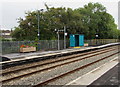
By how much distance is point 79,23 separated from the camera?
1287 inches

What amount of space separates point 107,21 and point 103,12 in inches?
141

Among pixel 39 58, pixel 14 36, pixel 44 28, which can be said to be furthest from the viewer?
pixel 14 36

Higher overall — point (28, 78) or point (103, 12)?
point (103, 12)

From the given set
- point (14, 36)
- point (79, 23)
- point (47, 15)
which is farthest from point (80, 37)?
point (14, 36)

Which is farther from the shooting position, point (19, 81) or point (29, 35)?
point (29, 35)

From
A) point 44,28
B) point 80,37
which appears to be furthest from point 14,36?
point 80,37

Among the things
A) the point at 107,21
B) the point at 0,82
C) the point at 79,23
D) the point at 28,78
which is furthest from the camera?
the point at 107,21

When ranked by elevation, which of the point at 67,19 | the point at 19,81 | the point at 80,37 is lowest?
the point at 19,81

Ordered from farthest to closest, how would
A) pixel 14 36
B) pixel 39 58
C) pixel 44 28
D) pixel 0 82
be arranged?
pixel 14 36, pixel 44 28, pixel 39 58, pixel 0 82

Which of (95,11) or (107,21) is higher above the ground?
(95,11)

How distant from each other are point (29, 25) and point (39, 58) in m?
17.2

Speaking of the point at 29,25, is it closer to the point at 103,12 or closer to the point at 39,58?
the point at 39,58

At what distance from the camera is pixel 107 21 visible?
48.1 meters

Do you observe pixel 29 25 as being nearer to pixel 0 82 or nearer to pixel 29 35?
pixel 29 35
